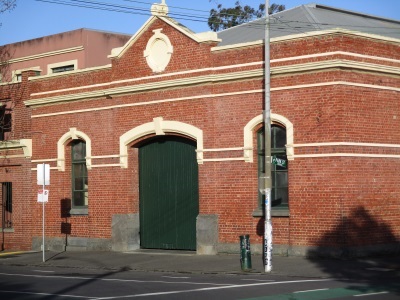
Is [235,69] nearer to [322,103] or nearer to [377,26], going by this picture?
[322,103]

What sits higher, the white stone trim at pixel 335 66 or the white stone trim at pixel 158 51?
the white stone trim at pixel 158 51

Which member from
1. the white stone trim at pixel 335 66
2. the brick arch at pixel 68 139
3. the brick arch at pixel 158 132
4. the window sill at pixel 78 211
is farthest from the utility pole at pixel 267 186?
the window sill at pixel 78 211

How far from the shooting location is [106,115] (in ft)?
103

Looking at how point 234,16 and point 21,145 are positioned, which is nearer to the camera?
point 21,145

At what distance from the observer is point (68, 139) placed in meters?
32.9

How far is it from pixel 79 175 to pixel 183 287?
49.9 feet

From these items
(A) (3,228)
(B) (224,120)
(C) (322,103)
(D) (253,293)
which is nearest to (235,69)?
(B) (224,120)

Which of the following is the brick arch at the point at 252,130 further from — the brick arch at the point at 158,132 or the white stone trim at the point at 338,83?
the brick arch at the point at 158,132

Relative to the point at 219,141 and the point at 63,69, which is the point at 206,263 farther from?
the point at 63,69

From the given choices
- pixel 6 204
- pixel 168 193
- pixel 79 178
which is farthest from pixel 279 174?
pixel 6 204

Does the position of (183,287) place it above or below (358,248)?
below

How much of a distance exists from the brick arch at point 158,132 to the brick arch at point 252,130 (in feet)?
6.09

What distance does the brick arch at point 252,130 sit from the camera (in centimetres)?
2548

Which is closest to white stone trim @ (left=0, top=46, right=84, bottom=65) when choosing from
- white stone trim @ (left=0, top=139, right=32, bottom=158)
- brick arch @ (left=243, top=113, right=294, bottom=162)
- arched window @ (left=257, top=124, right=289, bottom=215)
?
white stone trim @ (left=0, top=139, right=32, bottom=158)
